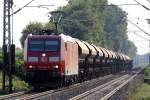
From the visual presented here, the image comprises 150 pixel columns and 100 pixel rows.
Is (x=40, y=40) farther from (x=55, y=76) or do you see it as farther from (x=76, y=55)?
(x=76, y=55)

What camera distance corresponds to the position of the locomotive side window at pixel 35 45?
125 feet

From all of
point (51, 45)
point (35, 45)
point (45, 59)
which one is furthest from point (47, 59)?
point (35, 45)

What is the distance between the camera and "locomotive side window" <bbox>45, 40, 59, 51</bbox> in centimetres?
3812

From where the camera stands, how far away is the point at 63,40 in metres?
38.2

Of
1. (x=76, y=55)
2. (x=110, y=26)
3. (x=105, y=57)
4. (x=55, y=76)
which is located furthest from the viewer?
(x=110, y=26)

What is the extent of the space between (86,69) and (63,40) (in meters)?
16.5

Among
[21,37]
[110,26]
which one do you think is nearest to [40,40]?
[21,37]

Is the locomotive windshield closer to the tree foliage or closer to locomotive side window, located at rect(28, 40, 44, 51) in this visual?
locomotive side window, located at rect(28, 40, 44, 51)

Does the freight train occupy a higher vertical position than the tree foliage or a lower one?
lower

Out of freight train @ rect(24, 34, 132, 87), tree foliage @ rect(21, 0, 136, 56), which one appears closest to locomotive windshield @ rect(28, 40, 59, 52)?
freight train @ rect(24, 34, 132, 87)

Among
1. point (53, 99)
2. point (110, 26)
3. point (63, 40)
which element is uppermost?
point (110, 26)

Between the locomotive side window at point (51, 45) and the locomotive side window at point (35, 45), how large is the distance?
32 cm

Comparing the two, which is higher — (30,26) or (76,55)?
(30,26)

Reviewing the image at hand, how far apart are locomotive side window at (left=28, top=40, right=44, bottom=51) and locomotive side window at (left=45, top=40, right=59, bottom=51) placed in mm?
320
